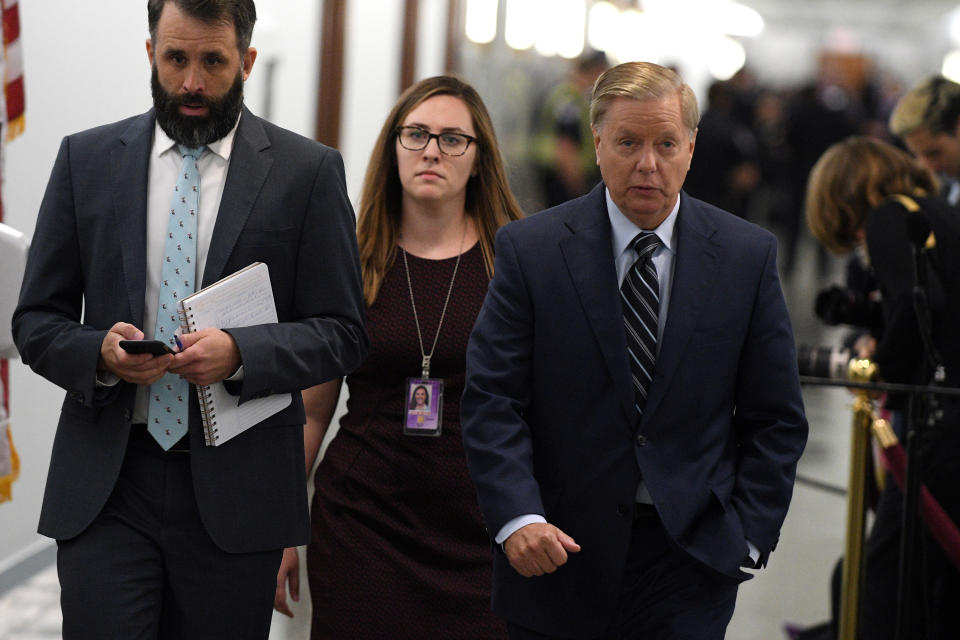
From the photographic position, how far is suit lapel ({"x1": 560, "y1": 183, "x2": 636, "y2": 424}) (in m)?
2.52

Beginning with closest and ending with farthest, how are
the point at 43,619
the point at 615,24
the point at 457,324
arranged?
the point at 457,324 < the point at 43,619 < the point at 615,24

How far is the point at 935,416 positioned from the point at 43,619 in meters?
3.27

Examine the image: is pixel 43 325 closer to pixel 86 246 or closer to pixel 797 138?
pixel 86 246

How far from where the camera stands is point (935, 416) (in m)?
3.99

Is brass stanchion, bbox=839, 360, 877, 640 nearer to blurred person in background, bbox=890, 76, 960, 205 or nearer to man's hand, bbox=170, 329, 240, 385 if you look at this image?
blurred person in background, bbox=890, 76, 960, 205

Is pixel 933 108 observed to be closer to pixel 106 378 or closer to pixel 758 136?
pixel 106 378

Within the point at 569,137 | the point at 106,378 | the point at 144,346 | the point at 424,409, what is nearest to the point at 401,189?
the point at 424,409

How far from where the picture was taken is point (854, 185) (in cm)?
456

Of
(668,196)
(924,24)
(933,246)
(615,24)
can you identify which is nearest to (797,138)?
(615,24)

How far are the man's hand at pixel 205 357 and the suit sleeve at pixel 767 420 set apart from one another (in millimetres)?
993

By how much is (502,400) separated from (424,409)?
2.70ft

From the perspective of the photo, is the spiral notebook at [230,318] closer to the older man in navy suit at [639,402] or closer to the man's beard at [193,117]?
the man's beard at [193,117]

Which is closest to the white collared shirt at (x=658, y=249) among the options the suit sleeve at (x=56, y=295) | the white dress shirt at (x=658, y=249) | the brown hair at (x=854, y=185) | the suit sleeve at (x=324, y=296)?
the white dress shirt at (x=658, y=249)

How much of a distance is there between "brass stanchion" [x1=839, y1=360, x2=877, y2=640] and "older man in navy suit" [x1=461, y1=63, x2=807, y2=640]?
1622 mm
